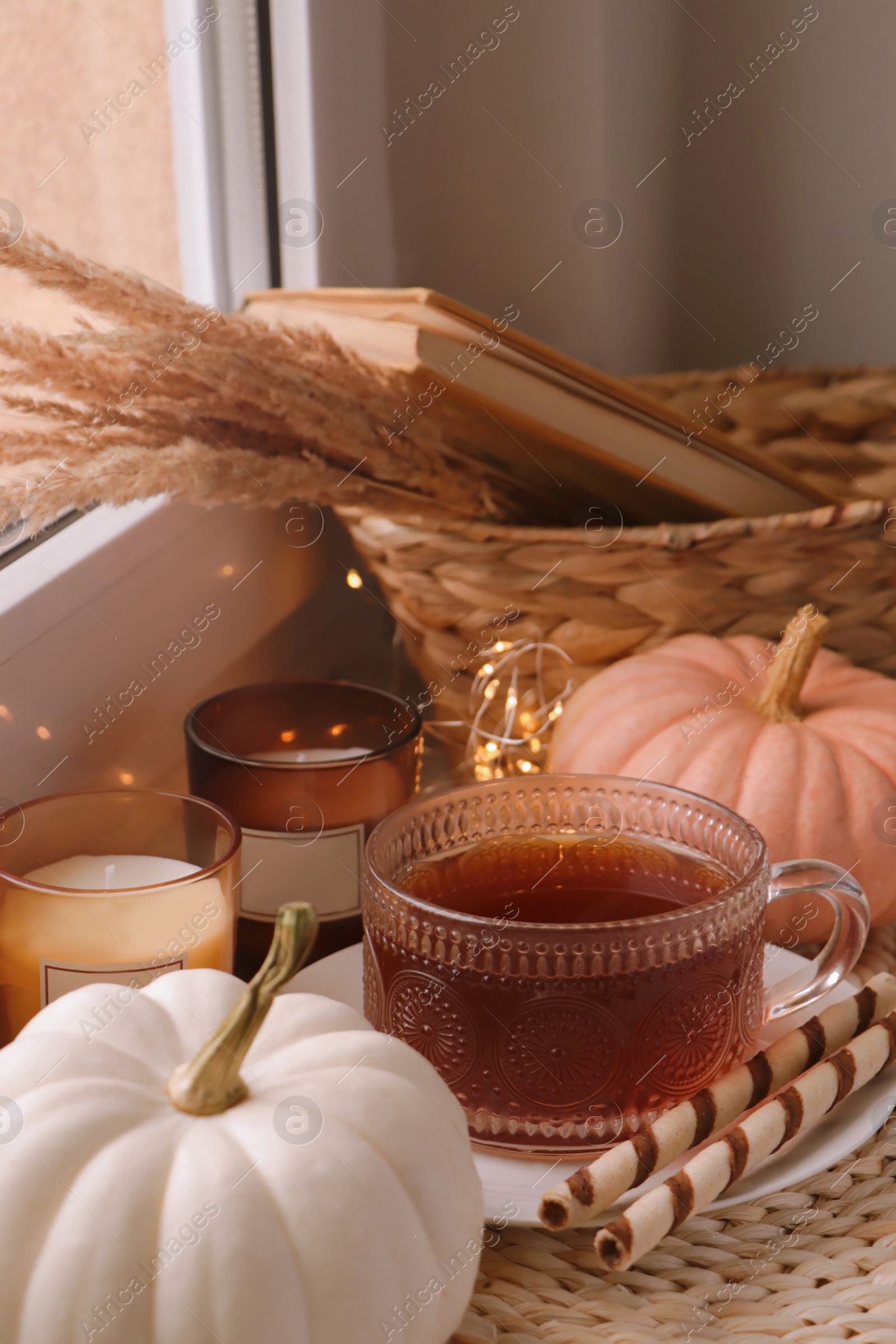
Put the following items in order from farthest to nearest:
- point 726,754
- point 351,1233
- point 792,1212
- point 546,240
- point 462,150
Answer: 1. point 546,240
2. point 462,150
3. point 726,754
4. point 792,1212
5. point 351,1233

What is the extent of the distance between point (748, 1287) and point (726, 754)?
1.11ft

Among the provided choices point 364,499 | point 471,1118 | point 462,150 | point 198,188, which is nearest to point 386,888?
point 471,1118

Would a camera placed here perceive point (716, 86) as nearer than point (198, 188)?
No

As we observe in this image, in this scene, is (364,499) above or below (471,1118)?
above

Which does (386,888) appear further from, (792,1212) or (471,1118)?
(792,1212)

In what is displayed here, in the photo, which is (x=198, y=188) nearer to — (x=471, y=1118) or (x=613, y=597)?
(x=613, y=597)

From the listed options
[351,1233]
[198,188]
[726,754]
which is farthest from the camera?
[198,188]

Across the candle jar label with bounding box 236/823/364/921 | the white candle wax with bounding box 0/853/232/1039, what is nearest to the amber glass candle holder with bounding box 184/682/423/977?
the candle jar label with bounding box 236/823/364/921

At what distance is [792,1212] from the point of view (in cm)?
49

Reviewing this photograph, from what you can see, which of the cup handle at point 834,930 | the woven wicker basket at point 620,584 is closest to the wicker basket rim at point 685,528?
the woven wicker basket at point 620,584

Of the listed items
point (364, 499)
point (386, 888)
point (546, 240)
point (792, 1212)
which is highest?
point (546, 240)

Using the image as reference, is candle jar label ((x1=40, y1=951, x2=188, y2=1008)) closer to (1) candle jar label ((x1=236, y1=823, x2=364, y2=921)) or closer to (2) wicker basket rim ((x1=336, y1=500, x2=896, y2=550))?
(1) candle jar label ((x1=236, y1=823, x2=364, y2=921))

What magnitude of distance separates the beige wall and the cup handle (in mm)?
561

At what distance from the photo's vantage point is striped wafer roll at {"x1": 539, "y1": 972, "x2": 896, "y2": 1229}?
45 centimetres
